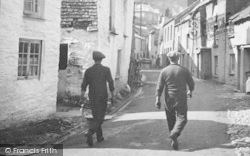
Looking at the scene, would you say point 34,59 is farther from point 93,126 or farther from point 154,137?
point 154,137

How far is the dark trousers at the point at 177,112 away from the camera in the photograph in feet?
22.6

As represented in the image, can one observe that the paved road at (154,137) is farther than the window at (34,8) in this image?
No

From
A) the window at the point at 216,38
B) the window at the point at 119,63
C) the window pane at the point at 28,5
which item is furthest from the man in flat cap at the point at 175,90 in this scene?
the window at the point at 216,38

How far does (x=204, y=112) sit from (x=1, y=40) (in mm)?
7439

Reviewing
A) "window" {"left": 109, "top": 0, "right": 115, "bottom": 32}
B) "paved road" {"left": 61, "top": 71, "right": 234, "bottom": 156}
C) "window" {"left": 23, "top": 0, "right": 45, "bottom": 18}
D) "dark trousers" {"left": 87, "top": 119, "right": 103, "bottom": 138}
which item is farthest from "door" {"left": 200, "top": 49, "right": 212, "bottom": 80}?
"dark trousers" {"left": 87, "top": 119, "right": 103, "bottom": 138}

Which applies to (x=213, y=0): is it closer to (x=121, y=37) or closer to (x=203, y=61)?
(x=203, y=61)

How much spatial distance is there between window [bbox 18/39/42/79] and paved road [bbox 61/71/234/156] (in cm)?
276

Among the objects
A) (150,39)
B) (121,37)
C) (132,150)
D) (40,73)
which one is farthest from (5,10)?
(150,39)

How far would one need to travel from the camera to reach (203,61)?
29828mm

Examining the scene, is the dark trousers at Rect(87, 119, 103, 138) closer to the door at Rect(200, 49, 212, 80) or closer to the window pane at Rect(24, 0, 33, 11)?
the window pane at Rect(24, 0, 33, 11)

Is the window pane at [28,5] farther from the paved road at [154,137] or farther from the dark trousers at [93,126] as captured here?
the dark trousers at [93,126]

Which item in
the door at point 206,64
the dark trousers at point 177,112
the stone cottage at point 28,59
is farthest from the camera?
the door at point 206,64

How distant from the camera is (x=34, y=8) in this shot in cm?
1011

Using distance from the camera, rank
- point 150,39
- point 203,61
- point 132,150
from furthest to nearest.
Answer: point 150,39
point 203,61
point 132,150
